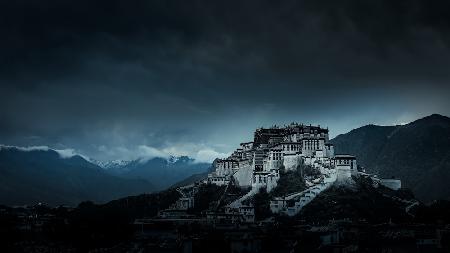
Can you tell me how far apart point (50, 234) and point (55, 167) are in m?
124

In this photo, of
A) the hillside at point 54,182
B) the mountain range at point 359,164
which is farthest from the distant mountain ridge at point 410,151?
the hillside at point 54,182

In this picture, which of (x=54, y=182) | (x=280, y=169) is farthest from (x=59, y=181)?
(x=280, y=169)

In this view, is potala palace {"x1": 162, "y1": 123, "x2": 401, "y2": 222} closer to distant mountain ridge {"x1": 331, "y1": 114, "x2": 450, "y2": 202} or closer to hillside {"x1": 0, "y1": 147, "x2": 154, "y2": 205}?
distant mountain ridge {"x1": 331, "y1": 114, "x2": 450, "y2": 202}

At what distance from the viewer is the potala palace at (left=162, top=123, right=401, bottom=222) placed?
2554 inches

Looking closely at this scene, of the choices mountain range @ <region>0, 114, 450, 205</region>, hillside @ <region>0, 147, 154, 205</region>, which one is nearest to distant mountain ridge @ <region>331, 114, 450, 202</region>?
mountain range @ <region>0, 114, 450, 205</region>

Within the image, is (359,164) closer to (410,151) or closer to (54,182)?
(410,151)

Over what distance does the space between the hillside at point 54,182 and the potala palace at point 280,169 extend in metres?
64.7

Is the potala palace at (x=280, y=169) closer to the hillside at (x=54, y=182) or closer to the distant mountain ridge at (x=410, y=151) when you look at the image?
the distant mountain ridge at (x=410, y=151)

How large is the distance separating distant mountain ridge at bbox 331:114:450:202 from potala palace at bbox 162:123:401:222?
141 ft

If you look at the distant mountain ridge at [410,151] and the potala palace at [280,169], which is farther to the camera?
the distant mountain ridge at [410,151]

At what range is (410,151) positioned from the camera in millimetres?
140250

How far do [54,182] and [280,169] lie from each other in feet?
338

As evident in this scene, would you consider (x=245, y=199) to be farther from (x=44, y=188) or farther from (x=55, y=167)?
(x=55, y=167)

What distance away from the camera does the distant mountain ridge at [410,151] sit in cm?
12219
